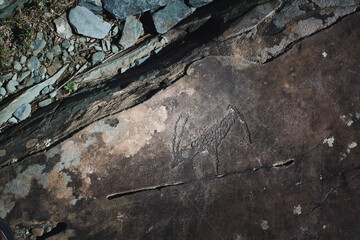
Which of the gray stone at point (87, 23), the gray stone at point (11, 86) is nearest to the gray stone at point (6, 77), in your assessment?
the gray stone at point (11, 86)

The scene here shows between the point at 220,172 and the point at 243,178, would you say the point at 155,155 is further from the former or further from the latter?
the point at 243,178

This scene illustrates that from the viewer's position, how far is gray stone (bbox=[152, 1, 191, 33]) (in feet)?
8.34

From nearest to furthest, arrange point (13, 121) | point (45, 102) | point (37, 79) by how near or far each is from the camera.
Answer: point (13, 121)
point (45, 102)
point (37, 79)

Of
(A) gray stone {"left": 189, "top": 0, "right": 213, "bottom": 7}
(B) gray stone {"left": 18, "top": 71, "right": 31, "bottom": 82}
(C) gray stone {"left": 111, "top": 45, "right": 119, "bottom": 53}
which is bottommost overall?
(C) gray stone {"left": 111, "top": 45, "right": 119, "bottom": 53}

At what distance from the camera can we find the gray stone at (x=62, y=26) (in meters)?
2.57

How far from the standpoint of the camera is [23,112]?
2.31m

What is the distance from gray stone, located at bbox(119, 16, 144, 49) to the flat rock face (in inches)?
44.7

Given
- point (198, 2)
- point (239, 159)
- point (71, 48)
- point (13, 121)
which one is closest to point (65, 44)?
point (71, 48)

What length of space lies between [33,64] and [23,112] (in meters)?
0.51

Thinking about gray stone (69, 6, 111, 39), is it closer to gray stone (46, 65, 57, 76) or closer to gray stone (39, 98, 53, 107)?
gray stone (46, 65, 57, 76)

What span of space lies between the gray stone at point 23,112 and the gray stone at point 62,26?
30.9 inches

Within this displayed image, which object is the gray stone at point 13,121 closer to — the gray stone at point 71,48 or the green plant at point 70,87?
the green plant at point 70,87

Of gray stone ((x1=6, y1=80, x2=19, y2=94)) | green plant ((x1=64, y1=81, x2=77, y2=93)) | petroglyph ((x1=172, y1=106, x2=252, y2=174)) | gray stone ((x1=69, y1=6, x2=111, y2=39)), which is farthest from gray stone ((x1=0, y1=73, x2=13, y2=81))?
petroglyph ((x1=172, y1=106, x2=252, y2=174))

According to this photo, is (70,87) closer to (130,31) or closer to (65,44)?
(65,44)
